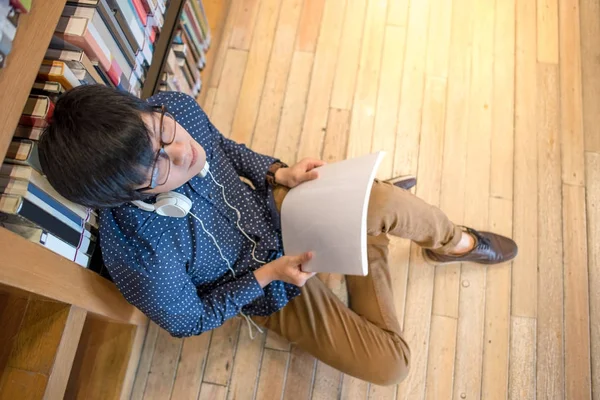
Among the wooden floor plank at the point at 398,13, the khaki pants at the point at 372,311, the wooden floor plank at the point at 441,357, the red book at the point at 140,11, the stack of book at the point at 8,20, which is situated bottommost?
the wooden floor plank at the point at 441,357

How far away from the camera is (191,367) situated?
4.59ft

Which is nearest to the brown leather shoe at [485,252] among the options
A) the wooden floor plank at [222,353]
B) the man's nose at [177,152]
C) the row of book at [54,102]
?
the wooden floor plank at [222,353]

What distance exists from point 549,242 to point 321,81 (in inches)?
38.8

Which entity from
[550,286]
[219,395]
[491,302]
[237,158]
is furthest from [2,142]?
[550,286]

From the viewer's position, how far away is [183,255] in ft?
3.25

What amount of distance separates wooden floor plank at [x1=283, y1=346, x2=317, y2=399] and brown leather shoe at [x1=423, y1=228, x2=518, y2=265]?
1.67 ft

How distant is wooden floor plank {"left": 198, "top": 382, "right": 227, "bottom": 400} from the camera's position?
1.37 metres

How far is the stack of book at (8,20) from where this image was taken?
702 millimetres

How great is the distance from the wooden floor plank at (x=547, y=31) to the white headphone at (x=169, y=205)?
150cm

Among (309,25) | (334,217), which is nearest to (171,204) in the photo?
(334,217)

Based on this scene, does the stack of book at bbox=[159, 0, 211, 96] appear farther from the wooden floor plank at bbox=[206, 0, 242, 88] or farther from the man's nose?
the man's nose

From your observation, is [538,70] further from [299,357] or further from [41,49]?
[41,49]

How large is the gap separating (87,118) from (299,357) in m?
0.98

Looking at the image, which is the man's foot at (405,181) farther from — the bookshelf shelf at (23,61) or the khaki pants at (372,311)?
the bookshelf shelf at (23,61)
